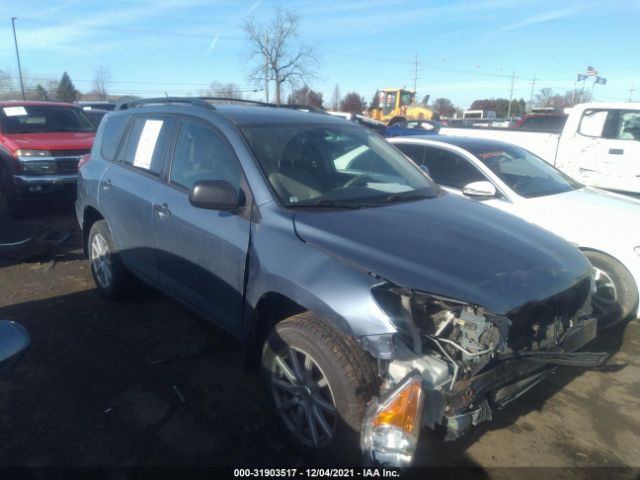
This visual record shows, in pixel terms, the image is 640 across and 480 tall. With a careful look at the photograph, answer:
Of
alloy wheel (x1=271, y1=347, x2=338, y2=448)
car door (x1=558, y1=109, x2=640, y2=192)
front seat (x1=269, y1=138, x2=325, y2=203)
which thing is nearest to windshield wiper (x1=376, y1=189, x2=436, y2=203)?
front seat (x1=269, y1=138, x2=325, y2=203)

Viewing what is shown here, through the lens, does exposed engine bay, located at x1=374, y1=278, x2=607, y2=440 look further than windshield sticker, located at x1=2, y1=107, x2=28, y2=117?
No

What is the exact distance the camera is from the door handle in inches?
140

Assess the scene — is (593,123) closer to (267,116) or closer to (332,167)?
(332,167)

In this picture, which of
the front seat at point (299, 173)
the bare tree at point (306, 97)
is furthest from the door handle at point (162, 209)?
the bare tree at point (306, 97)

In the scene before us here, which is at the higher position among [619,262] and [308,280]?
[308,280]

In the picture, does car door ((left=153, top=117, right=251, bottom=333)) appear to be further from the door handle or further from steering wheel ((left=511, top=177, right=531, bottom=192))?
steering wheel ((left=511, top=177, right=531, bottom=192))

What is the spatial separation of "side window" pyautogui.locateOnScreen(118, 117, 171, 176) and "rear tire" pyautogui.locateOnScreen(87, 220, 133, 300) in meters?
0.80

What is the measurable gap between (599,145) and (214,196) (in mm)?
7934

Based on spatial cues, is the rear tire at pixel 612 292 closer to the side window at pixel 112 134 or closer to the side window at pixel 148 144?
the side window at pixel 148 144

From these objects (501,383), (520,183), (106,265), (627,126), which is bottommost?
(106,265)

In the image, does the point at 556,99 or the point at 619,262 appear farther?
the point at 556,99

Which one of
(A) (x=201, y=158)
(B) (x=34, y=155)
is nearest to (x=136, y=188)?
(A) (x=201, y=158)

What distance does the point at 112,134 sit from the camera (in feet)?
15.1

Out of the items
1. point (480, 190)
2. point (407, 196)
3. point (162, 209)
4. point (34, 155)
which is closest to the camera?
point (407, 196)
